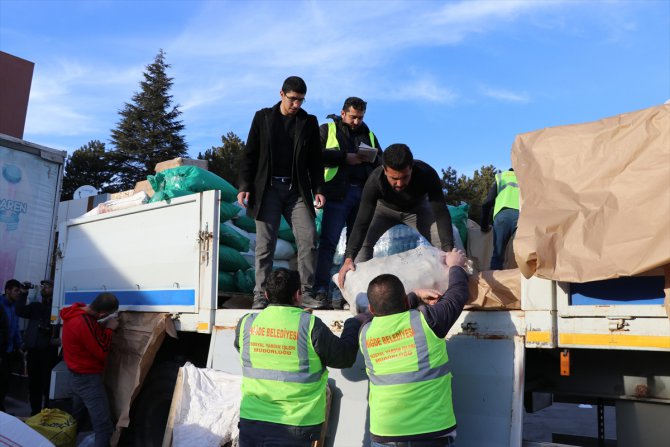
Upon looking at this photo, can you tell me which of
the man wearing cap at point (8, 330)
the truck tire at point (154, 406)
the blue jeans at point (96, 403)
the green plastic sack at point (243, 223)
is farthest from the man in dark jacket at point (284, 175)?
the man wearing cap at point (8, 330)

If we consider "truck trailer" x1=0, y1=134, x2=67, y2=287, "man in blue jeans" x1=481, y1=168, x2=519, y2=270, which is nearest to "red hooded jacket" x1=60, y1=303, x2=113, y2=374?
"man in blue jeans" x1=481, y1=168, x2=519, y2=270

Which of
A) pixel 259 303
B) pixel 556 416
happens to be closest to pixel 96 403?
pixel 259 303

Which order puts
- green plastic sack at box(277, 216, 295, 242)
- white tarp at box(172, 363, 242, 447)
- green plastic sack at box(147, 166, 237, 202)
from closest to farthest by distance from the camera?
white tarp at box(172, 363, 242, 447), green plastic sack at box(147, 166, 237, 202), green plastic sack at box(277, 216, 295, 242)

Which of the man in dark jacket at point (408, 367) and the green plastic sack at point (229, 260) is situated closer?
the man in dark jacket at point (408, 367)

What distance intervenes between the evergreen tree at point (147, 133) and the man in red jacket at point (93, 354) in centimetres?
2311

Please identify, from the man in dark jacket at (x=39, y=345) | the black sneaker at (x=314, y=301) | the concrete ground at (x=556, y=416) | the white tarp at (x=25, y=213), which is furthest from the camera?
the white tarp at (x=25, y=213)

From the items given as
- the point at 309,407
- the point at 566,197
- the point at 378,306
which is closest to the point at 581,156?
the point at 566,197

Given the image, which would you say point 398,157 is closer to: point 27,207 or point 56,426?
point 56,426

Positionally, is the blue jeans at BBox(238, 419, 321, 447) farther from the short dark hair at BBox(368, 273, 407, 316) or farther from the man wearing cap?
the man wearing cap

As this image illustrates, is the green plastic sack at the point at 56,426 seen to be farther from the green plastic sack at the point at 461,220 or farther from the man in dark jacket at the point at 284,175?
the green plastic sack at the point at 461,220

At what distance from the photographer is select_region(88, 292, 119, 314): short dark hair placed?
4.49 meters

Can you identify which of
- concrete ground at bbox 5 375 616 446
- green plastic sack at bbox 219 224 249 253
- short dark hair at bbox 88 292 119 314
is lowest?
concrete ground at bbox 5 375 616 446

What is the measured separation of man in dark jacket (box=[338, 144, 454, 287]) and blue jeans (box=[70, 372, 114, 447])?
2.22m

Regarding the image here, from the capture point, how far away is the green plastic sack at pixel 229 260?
4.36m
